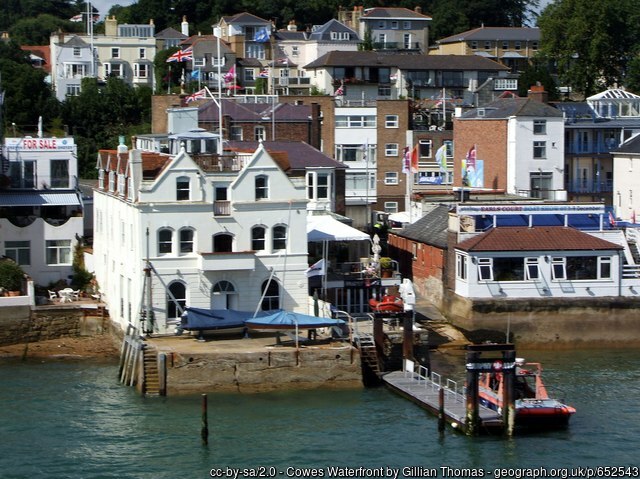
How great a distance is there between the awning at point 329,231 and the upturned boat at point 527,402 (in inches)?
586

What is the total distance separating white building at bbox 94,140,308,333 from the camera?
5441 cm

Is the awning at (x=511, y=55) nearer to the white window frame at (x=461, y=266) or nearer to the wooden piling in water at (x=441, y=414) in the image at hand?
the white window frame at (x=461, y=266)

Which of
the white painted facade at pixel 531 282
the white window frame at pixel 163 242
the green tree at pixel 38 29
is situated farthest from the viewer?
the green tree at pixel 38 29

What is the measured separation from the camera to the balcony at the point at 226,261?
54062 mm

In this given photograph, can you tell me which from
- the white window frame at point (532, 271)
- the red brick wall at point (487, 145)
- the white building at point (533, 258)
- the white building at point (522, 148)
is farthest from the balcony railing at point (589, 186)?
the white window frame at point (532, 271)

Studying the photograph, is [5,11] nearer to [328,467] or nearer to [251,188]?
[251,188]

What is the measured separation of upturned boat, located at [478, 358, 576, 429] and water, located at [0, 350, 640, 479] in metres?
0.45

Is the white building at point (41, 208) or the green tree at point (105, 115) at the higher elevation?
the green tree at point (105, 115)

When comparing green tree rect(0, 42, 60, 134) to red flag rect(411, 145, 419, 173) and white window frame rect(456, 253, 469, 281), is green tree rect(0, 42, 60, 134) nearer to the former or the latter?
red flag rect(411, 145, 419, 173)

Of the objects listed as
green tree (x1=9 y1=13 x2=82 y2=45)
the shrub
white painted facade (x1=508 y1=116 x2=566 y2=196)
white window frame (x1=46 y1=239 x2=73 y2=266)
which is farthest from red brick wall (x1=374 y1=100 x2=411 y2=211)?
green tree (x1=9 y1=13 x2=82 y2=45)

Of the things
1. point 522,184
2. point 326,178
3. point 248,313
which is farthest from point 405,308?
point 522,184

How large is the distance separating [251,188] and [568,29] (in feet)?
213

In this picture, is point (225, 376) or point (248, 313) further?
point (248, 313)

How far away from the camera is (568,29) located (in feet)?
377
